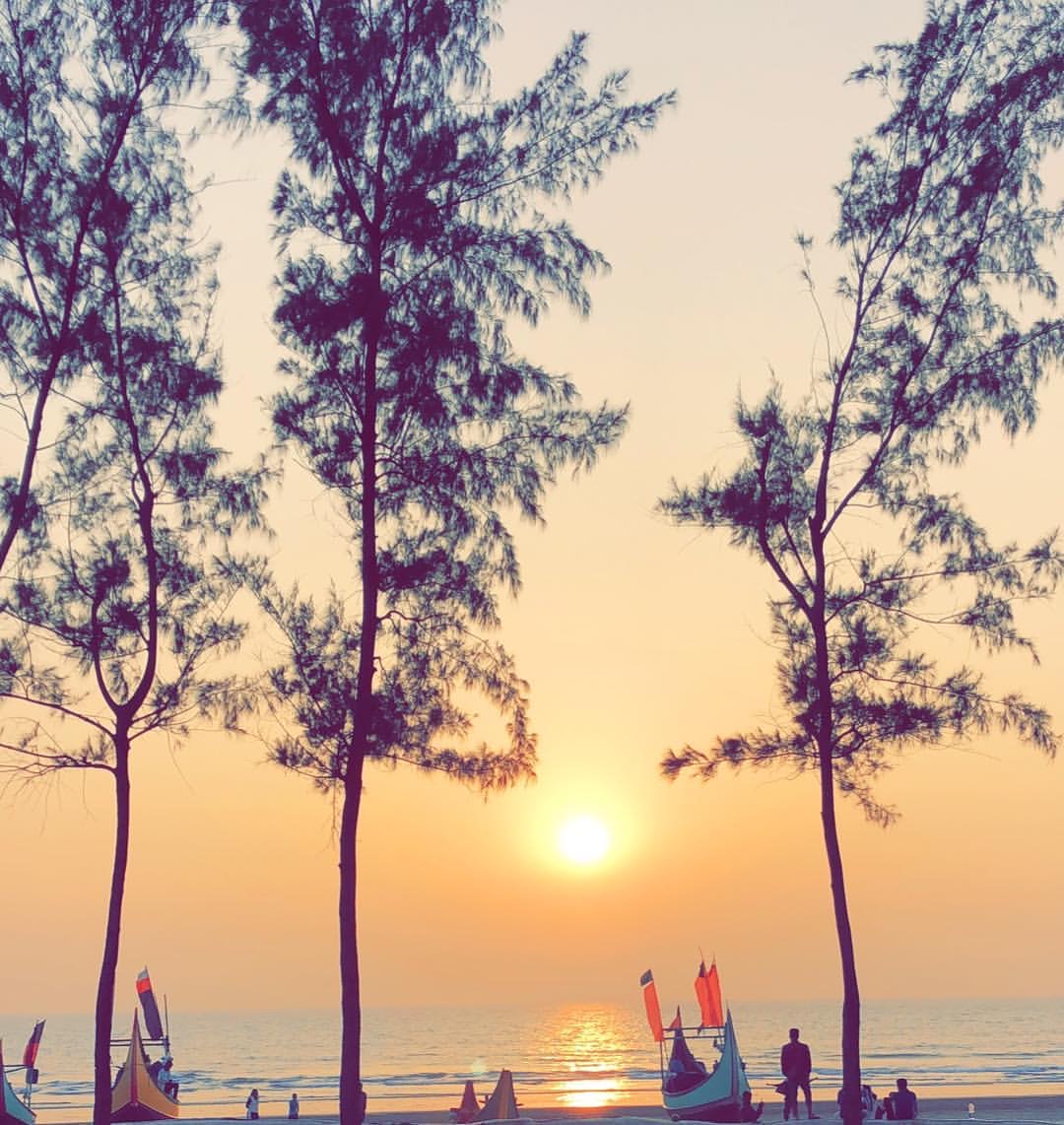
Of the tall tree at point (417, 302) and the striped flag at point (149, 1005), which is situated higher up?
the tall tree at point (417, 302)

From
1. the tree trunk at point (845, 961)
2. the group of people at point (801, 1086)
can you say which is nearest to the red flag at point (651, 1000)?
the group of people at point (801, 1086)

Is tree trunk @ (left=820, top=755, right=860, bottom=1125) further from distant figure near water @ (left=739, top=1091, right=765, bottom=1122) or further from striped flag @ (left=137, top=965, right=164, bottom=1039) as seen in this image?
striped flag @ (left=137, top=965, right=164, bottom=1039)

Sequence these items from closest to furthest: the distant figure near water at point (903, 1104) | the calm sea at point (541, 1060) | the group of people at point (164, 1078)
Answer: the distant figure near water at point (903, 1104) < the group of people at point (164, 1078) < the calm sea at point (541, 1060)

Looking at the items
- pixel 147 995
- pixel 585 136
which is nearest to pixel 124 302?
pixel 585 136

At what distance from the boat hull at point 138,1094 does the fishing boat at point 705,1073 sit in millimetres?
12592

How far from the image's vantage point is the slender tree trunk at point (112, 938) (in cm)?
1980

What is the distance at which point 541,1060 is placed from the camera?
101500mm

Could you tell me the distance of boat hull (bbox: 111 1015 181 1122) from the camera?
37.1 m

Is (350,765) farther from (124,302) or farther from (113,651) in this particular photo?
(124,302)

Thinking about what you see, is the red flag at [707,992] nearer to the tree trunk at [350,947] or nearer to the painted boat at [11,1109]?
the painted boat at [11,1109]

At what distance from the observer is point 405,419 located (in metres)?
18.5

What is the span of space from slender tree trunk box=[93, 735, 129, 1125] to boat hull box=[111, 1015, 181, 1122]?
58.8 ft

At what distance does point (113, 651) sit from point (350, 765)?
5.64m

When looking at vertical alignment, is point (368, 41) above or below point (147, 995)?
above
